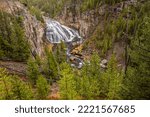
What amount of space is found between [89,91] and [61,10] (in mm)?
142839

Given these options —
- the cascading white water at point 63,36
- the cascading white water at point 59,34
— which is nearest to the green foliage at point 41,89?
the cascading white water at point 63,36

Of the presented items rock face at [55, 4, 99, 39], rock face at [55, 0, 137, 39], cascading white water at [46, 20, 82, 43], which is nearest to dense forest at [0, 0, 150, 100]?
rock face at [55, 0, 137, 39]

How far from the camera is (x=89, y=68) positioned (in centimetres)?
4184

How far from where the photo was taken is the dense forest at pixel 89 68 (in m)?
24.7

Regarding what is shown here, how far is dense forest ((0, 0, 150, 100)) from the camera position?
973 inches

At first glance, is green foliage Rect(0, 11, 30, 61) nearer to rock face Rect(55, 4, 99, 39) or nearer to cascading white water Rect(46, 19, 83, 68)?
cascading white water Rect(46, 19, 83, 68)

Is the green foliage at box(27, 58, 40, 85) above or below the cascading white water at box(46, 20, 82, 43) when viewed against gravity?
above

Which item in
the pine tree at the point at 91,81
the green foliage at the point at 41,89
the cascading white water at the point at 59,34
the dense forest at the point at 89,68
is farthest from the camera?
the cascading white water at the point at 59,34

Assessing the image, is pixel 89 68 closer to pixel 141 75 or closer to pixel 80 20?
pixel 141 75

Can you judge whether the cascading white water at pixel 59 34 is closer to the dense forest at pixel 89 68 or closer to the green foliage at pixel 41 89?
the dense forest at pixel 89 68

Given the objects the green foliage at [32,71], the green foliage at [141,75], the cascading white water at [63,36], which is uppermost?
the green foliage at [141,75]

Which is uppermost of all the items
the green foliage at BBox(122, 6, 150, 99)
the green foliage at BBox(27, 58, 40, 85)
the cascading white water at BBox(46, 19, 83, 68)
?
the green foliage at BBox(122, 6, 150, 99)

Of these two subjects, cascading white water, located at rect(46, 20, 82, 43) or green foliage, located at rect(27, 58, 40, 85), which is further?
cascading white water, located at rect(46, 20, 82, 43)

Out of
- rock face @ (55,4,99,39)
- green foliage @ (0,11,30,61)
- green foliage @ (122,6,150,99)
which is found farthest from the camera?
rock face @ (55,4,99,39)
